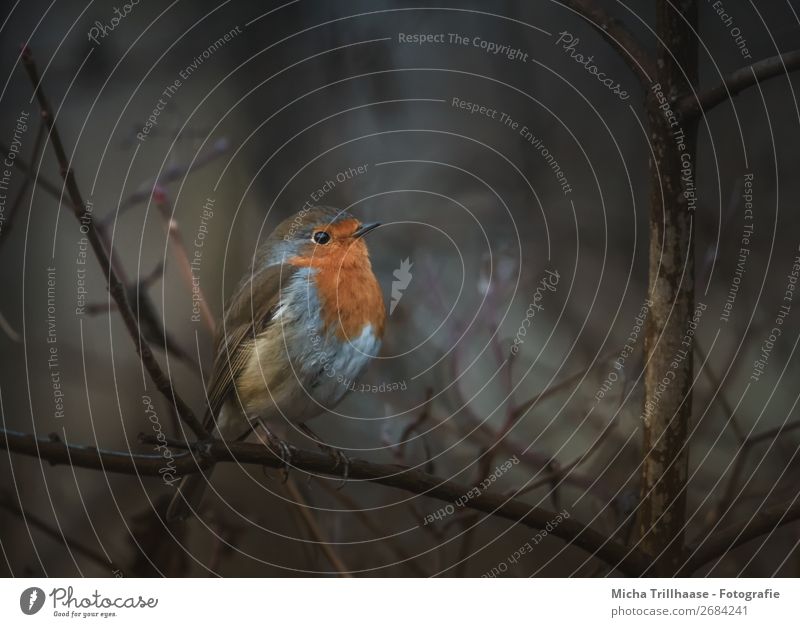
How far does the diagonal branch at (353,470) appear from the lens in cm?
104

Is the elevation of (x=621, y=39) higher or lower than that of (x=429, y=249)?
higher

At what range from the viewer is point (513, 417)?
46.4 inches

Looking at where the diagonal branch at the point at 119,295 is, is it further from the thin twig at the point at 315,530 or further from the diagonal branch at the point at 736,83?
the diagonal branch at the point at 736,83

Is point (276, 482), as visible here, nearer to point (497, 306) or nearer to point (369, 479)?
point (369, 479)

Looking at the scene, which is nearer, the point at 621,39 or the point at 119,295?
the point at 119,295

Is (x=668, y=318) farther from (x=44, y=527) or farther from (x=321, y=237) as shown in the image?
(x=44, y=527)

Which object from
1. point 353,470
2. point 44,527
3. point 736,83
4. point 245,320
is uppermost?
point 736,83

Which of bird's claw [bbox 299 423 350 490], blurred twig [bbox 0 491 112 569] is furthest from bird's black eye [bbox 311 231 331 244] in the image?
blurred twig [bbox 0 491 112 569]

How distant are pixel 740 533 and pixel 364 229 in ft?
2.17

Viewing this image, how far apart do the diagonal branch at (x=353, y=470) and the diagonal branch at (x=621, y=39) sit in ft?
1.99

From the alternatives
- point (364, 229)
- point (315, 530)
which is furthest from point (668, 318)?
point (315, 530)

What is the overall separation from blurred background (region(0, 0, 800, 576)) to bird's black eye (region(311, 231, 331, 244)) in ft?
0.17

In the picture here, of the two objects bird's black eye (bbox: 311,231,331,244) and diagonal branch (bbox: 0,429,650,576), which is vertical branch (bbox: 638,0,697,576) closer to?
diagonal branch (bbox: 0,429,650,576)

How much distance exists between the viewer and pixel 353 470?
110 cm
